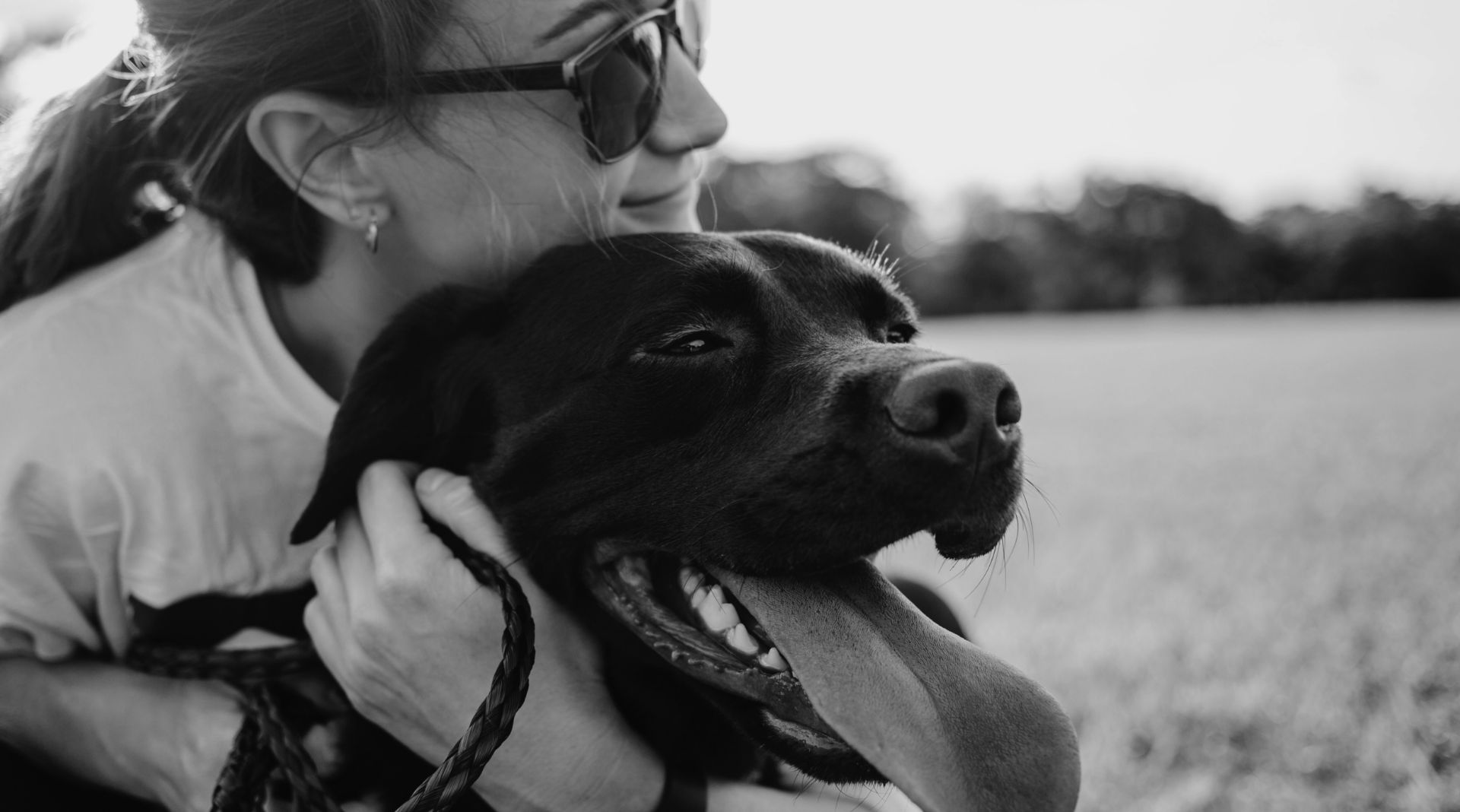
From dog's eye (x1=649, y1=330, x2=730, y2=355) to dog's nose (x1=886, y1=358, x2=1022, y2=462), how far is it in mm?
521

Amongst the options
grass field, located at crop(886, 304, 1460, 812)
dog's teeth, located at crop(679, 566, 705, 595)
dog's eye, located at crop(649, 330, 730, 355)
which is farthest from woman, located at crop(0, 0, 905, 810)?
grass field, located at crop(886, 304, 1460, 812)

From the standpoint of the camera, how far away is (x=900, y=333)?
106 inches

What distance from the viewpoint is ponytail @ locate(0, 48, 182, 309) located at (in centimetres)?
256

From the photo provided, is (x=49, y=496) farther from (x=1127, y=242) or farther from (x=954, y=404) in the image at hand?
(x=1127, y=242)

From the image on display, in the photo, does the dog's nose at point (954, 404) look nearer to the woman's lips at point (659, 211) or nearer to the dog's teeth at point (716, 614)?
the dog's teeth at point (716, 614)

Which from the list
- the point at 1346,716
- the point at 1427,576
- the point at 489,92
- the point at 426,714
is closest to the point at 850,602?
the point at 426,714

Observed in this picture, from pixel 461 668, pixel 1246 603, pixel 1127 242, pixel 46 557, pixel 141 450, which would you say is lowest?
pixel 1127 242

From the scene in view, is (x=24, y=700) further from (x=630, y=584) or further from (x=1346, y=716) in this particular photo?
(x=1346, y=716)

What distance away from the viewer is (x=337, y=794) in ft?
7.59

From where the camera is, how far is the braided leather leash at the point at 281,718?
1.81 meters

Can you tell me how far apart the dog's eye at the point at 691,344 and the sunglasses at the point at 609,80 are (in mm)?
597

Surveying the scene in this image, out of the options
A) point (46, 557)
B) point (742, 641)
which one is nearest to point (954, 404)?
point (742, 641)

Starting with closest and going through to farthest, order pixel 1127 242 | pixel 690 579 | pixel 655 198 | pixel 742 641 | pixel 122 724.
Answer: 1. pixel 742 641
2. pixel 690 579
3. pixel 122 724
4. pixel 655 198
5. pixel 1127 242

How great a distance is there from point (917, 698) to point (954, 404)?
1.73 ft
